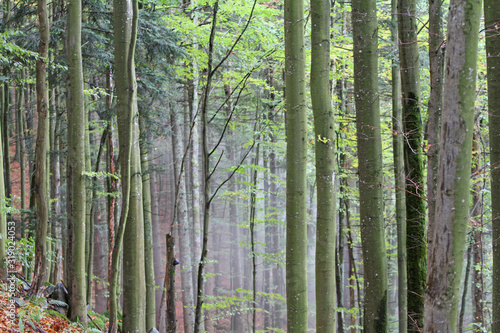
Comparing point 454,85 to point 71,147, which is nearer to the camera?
point 454,85

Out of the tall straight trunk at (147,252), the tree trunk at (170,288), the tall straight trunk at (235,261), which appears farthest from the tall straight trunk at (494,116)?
the tall straight trunk at (235,261)

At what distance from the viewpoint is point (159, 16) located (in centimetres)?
812

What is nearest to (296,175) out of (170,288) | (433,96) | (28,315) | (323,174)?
(323,174)

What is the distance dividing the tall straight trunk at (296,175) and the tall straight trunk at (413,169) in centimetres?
158

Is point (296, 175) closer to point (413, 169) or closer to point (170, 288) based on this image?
point (413, 169)

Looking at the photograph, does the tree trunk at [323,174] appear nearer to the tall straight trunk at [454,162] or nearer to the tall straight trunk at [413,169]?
the tall straight trunk at [413,169]

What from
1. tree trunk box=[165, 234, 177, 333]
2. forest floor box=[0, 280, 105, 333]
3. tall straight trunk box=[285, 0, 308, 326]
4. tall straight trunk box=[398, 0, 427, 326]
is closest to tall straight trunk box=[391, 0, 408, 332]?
tall straight trunk box=[398, 0, 427, 326]

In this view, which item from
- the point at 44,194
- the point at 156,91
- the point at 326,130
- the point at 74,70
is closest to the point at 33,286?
the point at 44,194

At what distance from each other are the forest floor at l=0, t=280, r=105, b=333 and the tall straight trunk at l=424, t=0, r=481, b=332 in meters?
4.64

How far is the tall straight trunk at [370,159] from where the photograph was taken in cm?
493

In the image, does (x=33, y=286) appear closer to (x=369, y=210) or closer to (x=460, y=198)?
(x=369, y=210)

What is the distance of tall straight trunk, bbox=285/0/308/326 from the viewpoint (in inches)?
189

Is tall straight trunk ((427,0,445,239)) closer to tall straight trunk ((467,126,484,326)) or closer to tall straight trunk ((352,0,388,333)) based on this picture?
tall straight trunk ((352,0,388,333))

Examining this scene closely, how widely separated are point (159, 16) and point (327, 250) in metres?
6.26
